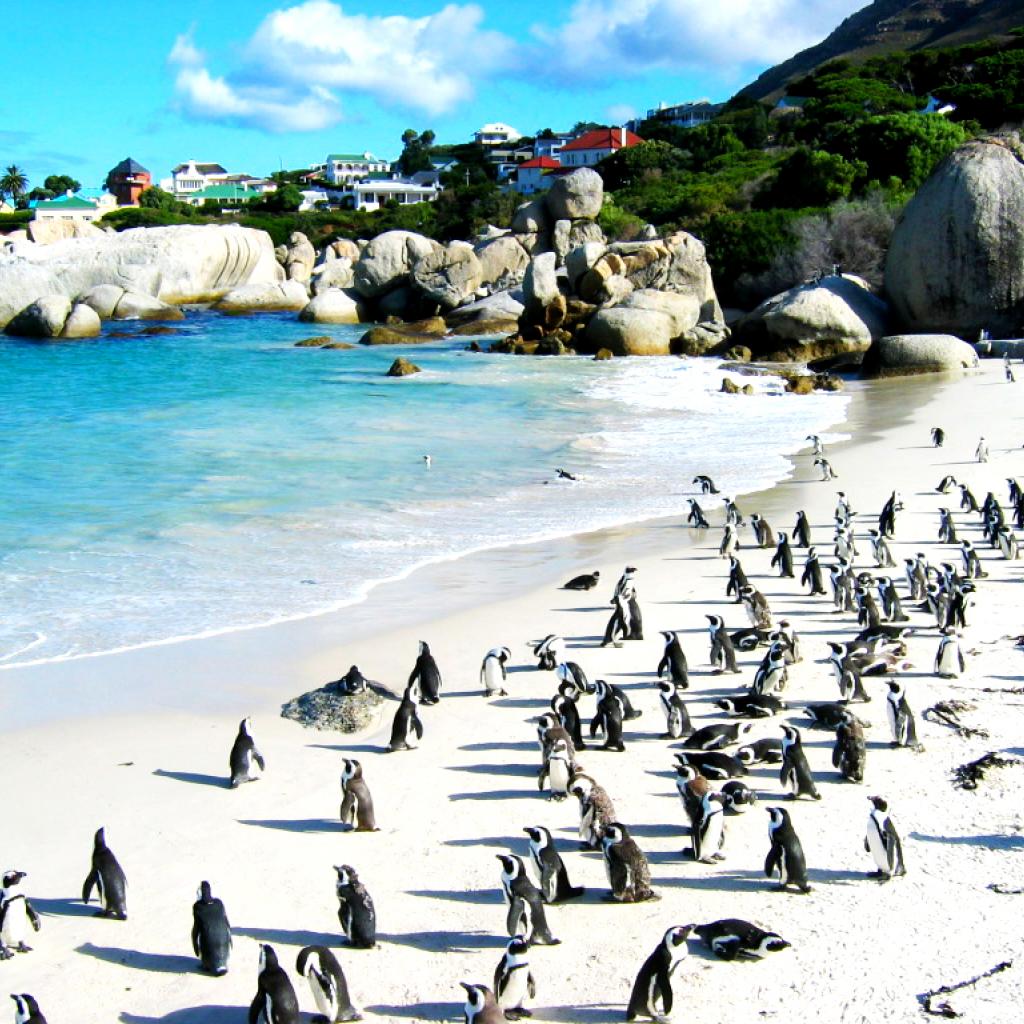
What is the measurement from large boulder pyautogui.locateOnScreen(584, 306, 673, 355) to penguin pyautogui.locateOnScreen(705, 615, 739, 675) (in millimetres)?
26743

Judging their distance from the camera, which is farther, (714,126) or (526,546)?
(714,126)

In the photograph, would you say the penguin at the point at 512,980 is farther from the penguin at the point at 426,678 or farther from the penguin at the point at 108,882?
the penguin at the point at 426,678

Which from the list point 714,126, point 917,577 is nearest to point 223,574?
point 917,577

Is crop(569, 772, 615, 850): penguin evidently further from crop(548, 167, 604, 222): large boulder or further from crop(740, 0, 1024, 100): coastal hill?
crop(740, 0, 1024, 100): coastal hill

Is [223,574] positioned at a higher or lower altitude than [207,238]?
lower

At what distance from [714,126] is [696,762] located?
260 ft

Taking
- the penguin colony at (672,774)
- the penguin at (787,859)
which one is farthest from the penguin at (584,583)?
the penguin at (787,859)

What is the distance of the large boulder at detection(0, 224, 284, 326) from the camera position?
49.8 m

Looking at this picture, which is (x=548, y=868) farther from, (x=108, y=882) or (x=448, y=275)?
(x=448, y=275)

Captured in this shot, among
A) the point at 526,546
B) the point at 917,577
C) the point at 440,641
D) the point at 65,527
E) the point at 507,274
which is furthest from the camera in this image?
the point at 507,274

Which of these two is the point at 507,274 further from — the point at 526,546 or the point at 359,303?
the point at 526,546

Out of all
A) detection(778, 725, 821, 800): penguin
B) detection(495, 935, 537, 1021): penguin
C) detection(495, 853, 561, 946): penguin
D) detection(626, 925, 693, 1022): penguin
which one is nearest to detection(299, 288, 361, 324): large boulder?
detection(778, 725, 821, 800): penguin

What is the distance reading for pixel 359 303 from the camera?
168 ft

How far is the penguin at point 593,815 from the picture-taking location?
245 inches
